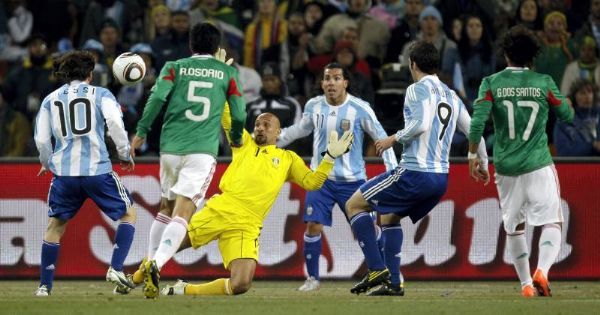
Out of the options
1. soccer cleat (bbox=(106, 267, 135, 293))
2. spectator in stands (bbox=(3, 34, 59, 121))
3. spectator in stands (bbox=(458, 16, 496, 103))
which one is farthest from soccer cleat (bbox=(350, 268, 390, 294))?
spectator in stands (bbox=(3, 34, 59, 121))

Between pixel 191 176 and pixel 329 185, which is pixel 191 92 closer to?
pixel 191 176

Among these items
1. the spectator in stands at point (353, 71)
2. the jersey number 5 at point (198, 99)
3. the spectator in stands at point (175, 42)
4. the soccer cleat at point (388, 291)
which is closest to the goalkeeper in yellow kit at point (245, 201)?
the jersey number 5 at point (198, 99)

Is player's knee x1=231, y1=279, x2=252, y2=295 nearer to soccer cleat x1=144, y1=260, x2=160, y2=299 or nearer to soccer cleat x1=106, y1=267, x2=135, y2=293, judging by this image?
soccer cleat x1=144, y1=260, x2=160, y2=299

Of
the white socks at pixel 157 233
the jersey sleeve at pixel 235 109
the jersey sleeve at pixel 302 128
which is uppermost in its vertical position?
the jersey sleeve at pixel 235 109

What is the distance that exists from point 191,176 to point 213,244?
11.6ft

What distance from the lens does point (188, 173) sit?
1162cm

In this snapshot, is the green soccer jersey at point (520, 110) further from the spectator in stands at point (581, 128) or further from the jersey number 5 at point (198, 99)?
the spectator in stands at point (581, 128)

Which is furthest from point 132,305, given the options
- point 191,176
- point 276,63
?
point 276,63

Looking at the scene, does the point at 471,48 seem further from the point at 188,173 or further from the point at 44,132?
the point at 44,132

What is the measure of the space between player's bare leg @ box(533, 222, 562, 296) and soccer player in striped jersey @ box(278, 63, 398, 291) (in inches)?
91.2

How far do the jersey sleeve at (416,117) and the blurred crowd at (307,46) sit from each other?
4.71 metres

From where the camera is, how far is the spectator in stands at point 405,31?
59.0 ft

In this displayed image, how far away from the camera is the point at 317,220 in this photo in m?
13.6

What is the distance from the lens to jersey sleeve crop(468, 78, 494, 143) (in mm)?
11648
